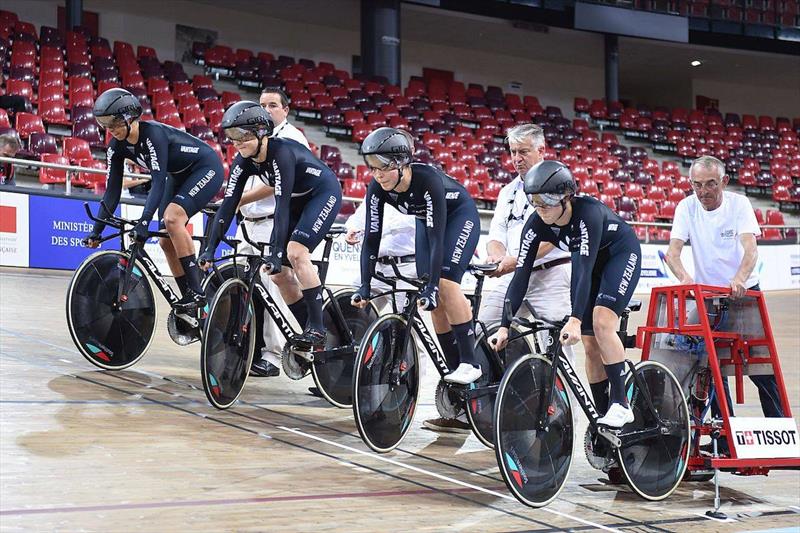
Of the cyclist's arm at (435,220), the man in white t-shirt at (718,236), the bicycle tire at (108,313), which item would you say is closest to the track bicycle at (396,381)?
the cyclist's arm at (435,220)

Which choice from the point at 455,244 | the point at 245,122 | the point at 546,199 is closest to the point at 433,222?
the point at 455,244

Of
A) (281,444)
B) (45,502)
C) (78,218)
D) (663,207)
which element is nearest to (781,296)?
(663,207)

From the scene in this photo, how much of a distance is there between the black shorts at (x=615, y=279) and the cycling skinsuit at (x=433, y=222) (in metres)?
0.66

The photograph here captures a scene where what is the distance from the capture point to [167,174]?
583 centimetres

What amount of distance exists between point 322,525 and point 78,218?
25.8ft

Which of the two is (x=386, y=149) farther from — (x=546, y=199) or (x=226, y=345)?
(x=226, y=345)

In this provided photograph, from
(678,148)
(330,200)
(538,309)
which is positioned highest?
(678,148)

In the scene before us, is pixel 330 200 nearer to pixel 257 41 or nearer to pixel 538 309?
pixel 538 309

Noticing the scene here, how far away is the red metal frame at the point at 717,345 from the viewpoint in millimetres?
4949

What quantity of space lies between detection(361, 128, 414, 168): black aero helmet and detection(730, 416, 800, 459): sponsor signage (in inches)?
80.3

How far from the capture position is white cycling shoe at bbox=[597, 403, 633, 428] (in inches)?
179

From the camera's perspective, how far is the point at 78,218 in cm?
1076

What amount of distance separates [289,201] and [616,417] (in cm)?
193

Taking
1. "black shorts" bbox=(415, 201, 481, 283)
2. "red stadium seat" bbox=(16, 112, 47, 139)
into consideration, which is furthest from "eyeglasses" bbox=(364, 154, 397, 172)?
"red stadium seat" bbox=(16, 112, 47, 139)
